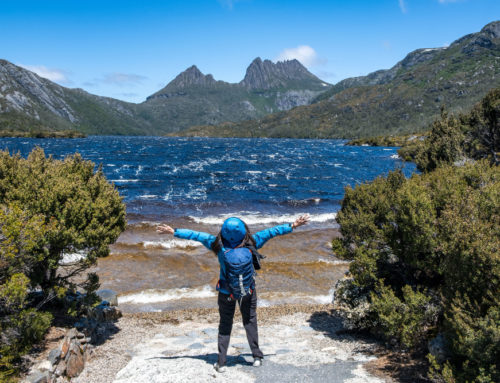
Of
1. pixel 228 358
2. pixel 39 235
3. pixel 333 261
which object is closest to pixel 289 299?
pixel 333 261

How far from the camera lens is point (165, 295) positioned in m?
16.5

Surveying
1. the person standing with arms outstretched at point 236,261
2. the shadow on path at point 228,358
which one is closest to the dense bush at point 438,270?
the person standing with arms outstretched at point 236,261

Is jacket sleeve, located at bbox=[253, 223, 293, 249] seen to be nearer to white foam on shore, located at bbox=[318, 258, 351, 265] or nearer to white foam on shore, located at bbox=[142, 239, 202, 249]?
white foam on shore, located at bbox=[318, 258, 351, 265]

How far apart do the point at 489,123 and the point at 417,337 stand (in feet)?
137

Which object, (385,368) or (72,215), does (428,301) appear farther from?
(72,215)

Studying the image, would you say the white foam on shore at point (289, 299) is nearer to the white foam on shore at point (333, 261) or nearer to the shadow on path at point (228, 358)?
the white foam on shore at point (333, 261)

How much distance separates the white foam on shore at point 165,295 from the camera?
15.8 meters

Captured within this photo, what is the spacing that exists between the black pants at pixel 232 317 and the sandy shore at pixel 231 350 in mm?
592

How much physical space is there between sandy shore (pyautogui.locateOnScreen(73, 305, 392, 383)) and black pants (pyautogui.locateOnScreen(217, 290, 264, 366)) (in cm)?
59

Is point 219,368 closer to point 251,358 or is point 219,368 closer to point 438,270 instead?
point 251,358

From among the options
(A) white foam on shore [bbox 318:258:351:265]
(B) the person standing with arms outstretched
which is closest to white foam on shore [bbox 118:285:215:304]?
(A) white foam on shore [bbox 318:258:351:265]

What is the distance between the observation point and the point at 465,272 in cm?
678

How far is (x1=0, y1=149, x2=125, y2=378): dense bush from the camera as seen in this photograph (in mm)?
7750

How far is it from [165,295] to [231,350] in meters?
8.05
